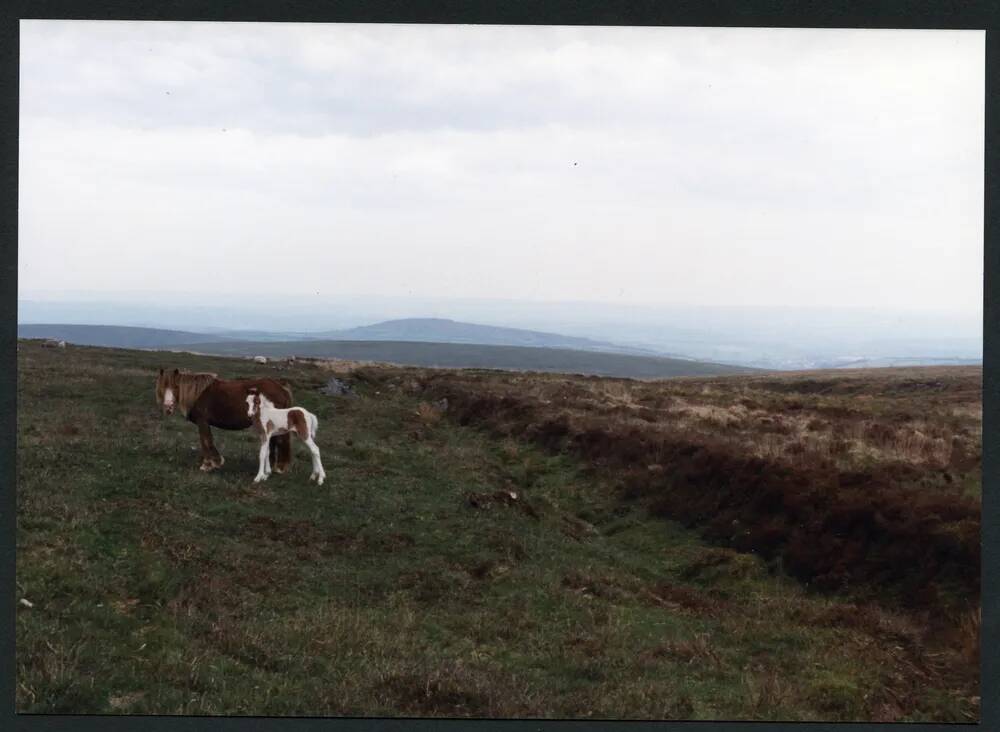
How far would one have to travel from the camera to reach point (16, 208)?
969 cm

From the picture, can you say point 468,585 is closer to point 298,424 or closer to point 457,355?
point 298,424

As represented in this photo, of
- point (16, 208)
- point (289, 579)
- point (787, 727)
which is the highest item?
point (16, 208)

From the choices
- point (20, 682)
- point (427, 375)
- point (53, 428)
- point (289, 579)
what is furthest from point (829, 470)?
point (427, 375)

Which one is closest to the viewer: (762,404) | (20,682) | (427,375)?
(20,682)

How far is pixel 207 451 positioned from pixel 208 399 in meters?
1.13

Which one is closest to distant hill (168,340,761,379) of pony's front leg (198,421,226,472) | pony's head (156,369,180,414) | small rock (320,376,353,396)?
small rock (320,376,353,396)

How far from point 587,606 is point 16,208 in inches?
391

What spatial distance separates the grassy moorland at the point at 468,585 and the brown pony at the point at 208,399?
0.93 metres

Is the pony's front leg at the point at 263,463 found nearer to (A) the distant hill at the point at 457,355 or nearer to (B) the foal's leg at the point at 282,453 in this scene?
(B) the foal's leg at the point at 282,453

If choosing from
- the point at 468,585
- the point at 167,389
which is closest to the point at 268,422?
the point at 167,389

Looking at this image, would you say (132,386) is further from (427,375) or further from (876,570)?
(876,570)

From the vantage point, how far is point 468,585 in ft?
37.9

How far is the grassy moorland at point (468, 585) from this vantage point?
28.3ft

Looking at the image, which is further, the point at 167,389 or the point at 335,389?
the point at 335,389
